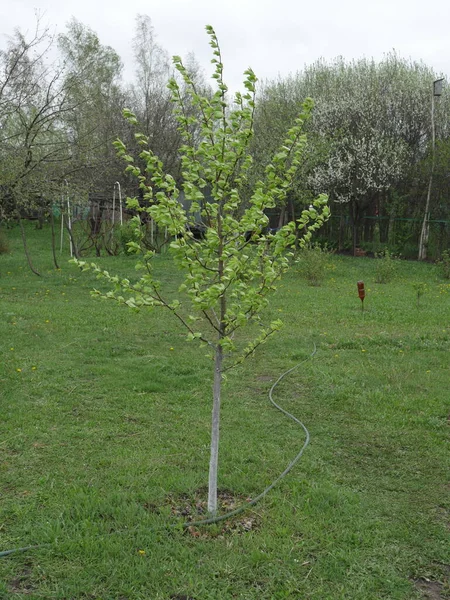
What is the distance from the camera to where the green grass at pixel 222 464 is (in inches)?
115

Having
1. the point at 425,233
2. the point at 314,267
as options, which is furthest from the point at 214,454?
the point at 425,233

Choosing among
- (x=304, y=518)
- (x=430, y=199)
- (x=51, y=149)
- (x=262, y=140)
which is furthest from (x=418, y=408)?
(x=262, y=140)

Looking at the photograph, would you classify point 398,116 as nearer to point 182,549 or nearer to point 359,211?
point 359,211

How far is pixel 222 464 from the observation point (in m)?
4.15

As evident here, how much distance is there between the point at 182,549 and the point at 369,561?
102 centimetres

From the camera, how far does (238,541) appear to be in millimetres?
3211

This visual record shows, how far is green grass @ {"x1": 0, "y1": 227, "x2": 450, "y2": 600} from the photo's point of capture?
2.93 metres

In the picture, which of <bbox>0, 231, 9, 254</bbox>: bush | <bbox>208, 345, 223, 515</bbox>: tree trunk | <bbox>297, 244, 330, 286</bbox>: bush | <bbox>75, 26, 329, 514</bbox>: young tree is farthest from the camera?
<bbox>0, 231, 9, 254</bbox>: bush

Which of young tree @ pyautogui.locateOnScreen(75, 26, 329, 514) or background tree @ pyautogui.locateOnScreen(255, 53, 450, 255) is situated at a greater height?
background tree @ pyautogui.locateOnScreen(255, 53, 450, 255)

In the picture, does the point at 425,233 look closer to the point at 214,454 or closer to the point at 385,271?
the point at 385,271

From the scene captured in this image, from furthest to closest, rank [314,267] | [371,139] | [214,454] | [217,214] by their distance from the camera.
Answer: [371,139]
[314,267]
[214,454]
[217,214]

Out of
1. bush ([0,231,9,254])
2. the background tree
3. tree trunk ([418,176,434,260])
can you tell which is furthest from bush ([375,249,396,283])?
bush ([0,231,9,254])

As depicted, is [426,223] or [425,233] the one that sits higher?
[426,223]

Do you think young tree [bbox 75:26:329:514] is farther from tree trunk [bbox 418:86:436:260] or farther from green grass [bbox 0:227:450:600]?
tree trunk [bbox 418:86:436:260]
